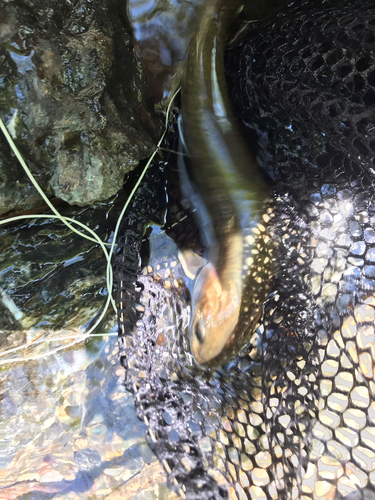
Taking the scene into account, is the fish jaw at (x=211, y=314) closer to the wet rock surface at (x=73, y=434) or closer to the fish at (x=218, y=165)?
the fish at (x=218, y=165)

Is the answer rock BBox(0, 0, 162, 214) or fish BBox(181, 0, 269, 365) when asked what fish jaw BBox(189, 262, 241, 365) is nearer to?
fish BBox(181, 0, 269, 365)

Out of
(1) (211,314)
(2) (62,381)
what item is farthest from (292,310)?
(2) (62,381)

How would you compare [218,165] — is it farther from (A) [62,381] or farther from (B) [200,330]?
(A) [62,381]

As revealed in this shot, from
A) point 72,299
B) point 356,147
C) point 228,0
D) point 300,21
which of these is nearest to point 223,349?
point 72,299

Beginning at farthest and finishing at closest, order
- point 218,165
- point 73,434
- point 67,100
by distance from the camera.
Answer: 1. point 218,165
2. point 73,434
3. point 67,100

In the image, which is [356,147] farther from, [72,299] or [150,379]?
→ [72,299]

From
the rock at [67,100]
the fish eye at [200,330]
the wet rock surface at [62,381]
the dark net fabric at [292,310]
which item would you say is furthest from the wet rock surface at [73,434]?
the rock at [67,100]
